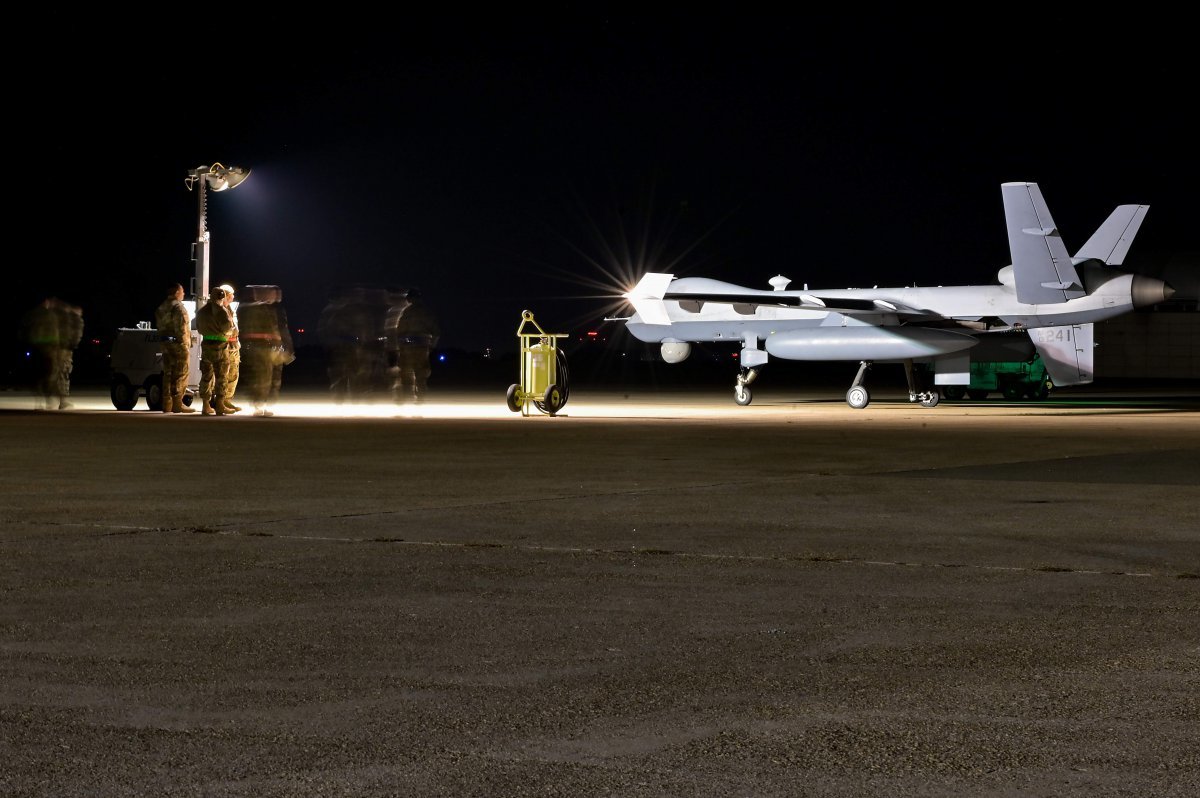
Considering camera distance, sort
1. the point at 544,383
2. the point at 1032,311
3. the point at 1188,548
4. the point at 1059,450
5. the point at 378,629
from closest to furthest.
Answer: the point at 378,629 < the point at 1188,548 < the point at 1059,450 < the point at 544,383 < the point at 1032,311

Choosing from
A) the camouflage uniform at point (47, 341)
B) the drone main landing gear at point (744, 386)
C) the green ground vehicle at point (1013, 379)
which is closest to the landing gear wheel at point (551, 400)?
the drone main landing gear at point (744, 386)

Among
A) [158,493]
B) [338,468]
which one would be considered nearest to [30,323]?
[338,468]

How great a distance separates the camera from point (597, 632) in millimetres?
6453

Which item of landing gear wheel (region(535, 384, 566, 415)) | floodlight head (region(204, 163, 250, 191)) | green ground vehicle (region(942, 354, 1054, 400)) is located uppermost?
floodlight head (region(204, 163, 250, 191))

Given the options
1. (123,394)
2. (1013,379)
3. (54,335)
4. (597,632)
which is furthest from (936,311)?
(597,632)

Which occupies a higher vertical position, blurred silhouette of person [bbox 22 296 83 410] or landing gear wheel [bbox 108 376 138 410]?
blurred silhouette of person [bbox 22 296 83 410]

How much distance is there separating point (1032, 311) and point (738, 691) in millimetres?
26636

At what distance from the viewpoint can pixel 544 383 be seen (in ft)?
86.6

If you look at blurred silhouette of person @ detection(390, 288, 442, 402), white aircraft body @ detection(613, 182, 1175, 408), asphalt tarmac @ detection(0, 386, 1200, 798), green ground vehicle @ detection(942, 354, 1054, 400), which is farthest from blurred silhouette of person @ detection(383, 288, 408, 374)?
green ground vehicle @ detection(942, 354, 1054, 400)

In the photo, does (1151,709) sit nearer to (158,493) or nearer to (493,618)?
(493,618)

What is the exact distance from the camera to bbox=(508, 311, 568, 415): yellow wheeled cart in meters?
26.0

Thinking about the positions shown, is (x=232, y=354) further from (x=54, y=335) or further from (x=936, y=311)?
(x=936, y=311)

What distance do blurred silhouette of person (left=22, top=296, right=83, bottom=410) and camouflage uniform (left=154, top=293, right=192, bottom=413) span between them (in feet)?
6.65

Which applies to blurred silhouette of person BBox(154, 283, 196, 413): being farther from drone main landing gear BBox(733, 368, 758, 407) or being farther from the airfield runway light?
drone main landing gear BBox(733, 368, 758, 407)
